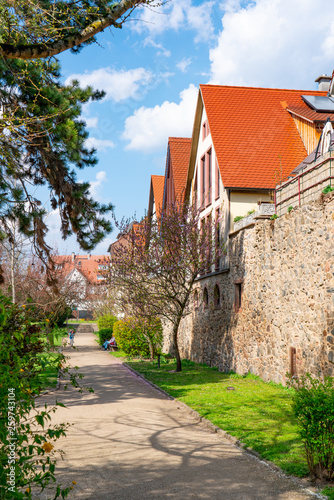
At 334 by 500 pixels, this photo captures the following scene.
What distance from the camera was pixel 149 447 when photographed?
8.20 m

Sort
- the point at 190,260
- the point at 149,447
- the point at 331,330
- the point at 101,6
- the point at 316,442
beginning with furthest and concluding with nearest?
the point at 190,260
the point at 331,330
the point at 149,447
the point at 101,6
the point at 316,442

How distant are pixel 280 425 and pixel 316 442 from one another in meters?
3.57

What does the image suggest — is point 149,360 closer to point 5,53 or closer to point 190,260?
point 190,260

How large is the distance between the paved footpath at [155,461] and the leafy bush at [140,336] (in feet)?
37.5

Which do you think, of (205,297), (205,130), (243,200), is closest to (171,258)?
(243,200)

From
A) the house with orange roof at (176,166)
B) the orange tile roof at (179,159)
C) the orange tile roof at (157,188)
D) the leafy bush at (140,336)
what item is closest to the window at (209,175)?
the orange tile roof at (179,159)

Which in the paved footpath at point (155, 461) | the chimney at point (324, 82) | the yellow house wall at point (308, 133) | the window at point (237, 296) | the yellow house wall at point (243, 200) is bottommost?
the paved footpath at point (155, 461)

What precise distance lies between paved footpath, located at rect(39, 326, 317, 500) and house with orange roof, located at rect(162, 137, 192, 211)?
18352 millimetres

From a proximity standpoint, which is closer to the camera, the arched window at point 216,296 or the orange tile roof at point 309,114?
the orange tile roof at point 309,114

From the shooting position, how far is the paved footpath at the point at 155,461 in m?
5.99

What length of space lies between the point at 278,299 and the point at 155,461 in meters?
7.83

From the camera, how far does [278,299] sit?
14188mm

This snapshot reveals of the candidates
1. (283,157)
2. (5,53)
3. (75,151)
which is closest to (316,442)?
(5,53)

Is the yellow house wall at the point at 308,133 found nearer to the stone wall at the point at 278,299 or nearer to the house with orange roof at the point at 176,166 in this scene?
the stone wall at the point at 278,299
